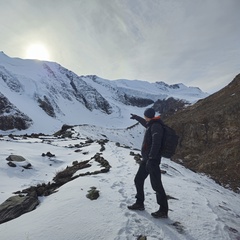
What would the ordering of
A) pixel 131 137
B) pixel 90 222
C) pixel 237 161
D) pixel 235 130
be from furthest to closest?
pixel 131 137 → pixel 235 130 → pixel 237 161 → pixel 90 222

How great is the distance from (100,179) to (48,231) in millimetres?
4860

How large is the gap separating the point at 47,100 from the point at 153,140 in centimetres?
7332

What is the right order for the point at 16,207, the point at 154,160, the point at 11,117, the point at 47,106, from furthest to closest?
1. the point at 47,106
2. the point at 11,117
3. the point at 16,207
4. the point at 154,160

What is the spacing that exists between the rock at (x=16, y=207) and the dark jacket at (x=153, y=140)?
352 cm

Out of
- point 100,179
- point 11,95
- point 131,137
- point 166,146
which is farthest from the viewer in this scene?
point 11,95

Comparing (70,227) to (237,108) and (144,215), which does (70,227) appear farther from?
(237,108)

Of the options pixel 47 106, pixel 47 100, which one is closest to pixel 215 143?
pixel 47 106

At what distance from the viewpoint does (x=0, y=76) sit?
243 ft

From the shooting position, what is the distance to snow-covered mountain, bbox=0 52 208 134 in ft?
191

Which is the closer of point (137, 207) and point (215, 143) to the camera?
point (137, 207)

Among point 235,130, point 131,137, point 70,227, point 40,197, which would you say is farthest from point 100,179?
point 131,137

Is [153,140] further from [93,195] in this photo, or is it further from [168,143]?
[93,195]

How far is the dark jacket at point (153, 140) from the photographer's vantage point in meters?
6.78

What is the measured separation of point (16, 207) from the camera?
751 centimetres
